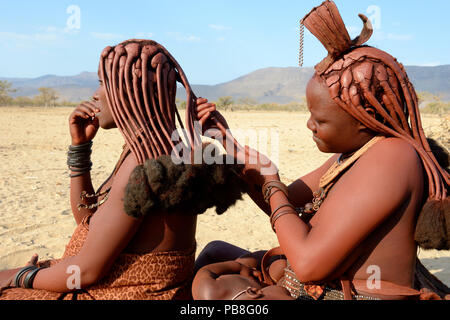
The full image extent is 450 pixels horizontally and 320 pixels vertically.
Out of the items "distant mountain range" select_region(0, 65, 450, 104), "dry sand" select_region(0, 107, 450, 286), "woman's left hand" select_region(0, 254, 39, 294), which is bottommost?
"dry sand" select_region(0, 107, 450, 286)

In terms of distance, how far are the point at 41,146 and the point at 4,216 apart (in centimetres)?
691

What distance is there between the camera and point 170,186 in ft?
6.98

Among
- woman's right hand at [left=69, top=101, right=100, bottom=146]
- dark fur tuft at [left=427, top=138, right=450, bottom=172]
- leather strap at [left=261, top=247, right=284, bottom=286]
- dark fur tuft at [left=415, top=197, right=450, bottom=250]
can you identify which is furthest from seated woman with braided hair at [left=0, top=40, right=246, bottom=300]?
dark fur tuft at [left=427, top=138, right=450, bottom=172]

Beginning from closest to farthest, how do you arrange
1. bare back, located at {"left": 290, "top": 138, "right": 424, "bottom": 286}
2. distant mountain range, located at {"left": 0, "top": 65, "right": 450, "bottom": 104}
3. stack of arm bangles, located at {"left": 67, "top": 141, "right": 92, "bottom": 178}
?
1. bare back, located at {"left": 290, "top": 138, "right": 424, "bottom": 286}
2. stack of arm bangles, located at {"left": 67, "top": 141, "right": 92, "bottom": 178}
3. distant mountain range, located at {"left": 0, "top": 65, "right": 450, "bottom": 104}

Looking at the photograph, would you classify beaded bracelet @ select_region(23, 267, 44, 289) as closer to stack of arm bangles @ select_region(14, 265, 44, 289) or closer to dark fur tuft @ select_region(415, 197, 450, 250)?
stack of arm bangles @ select_region(14, 265, 44, 289)

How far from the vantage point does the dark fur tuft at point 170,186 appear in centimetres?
208

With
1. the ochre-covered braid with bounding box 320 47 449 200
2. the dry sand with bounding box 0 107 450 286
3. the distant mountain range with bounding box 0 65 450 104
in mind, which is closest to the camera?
the ochre-covered braid with bounding box 320 47 449 200

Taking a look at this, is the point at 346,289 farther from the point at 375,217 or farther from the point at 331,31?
the point at 331,31

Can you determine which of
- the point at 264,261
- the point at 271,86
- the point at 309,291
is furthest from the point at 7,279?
the point at 271,86

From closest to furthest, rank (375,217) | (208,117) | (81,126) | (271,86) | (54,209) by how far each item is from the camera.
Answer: (375,217) → (208,117) → (81,126) → (54,209) → (271,86)

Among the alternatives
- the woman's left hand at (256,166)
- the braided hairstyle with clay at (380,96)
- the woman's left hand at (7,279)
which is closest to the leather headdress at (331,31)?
the braided hairstyle with clay at (380,96)

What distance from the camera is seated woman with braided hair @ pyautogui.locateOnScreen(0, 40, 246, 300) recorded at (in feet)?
7.02

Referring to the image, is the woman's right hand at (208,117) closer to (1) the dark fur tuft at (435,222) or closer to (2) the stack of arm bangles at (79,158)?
(2) the stack of arm bangles at (79,158)

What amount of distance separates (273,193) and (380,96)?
73 centimetres
